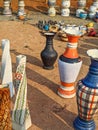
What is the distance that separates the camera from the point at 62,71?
15.1ft

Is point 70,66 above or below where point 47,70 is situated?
above

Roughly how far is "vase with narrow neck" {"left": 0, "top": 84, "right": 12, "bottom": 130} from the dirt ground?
0.92 metres

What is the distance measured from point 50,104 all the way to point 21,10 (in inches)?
254

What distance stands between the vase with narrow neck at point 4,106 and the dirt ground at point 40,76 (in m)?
0.92

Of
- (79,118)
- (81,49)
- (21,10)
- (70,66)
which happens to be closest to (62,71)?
(70,66)

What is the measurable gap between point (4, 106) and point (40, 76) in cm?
264

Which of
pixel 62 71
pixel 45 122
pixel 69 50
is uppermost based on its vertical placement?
pixel 69 50

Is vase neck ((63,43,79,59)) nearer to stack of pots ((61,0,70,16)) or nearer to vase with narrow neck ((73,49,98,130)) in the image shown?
vase with narrow neck ((73,49,98,130))

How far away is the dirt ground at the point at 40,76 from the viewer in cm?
418

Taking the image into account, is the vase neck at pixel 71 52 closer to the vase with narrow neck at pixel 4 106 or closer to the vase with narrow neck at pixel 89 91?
the vase with narrow neck at pixel 89 91

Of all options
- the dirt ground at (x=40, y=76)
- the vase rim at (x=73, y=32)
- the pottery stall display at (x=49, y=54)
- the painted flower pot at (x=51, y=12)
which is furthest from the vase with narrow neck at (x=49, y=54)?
the painted flower pot at (x=51, y=12)

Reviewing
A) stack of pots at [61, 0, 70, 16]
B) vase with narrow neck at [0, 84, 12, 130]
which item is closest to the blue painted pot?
stack of pots at [61, 0, 70, 16]

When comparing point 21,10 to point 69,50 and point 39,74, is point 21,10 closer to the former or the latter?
point 39,74

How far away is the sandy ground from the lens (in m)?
4.16
